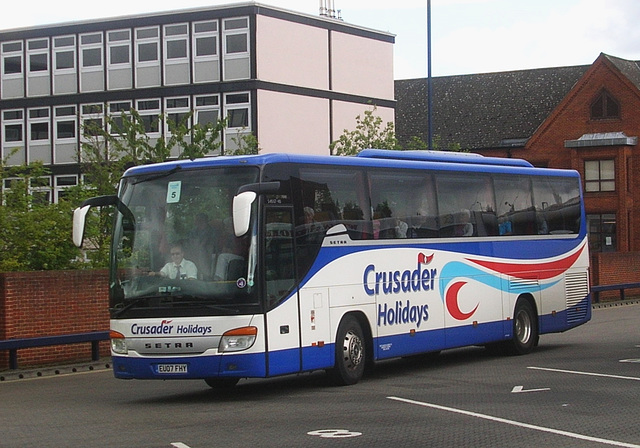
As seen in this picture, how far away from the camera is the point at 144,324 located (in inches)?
580

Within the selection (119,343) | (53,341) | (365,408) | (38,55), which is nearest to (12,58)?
(38,55)

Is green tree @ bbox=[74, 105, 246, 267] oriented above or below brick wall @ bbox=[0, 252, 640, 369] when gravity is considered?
above

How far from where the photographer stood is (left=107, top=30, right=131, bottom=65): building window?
49.8m

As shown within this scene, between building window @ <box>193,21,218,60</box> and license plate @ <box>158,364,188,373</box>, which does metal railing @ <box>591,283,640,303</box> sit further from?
license plate @ <box>158,364,188,373</box>

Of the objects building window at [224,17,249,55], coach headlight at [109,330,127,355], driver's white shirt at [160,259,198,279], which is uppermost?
building window at [224,17,249,55]

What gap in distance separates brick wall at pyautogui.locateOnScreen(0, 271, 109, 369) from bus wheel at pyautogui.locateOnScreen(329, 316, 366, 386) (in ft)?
24.2

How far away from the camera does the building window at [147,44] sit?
49219 mm

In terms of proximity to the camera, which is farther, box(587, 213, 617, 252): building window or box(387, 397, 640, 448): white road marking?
box(587, 213, 617, 252): building window

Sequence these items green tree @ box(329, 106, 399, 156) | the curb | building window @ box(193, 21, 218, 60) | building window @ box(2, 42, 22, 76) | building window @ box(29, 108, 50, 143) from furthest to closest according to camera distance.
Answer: building window @ box(2, 42, 22, 76) < building window @ box(29, 108, 50, 143) < building window @ box(193, 21, 218, 60) < green tree @ box(329, 106, 399, 156) < the curb

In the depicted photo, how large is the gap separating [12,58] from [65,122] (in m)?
4.30

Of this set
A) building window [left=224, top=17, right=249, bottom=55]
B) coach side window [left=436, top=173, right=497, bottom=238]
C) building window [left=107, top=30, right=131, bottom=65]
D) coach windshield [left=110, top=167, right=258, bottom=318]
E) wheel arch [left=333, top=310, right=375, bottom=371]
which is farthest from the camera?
building window [left=107, top=30, right=131, bottom=65]

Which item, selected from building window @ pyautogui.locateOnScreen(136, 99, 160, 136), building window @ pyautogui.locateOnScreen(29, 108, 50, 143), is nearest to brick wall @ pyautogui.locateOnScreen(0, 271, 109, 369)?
building window @ pyautogui.locateOnScreen(136, 99, 160, 136)

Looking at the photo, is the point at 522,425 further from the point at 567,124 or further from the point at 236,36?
the point at 567,124

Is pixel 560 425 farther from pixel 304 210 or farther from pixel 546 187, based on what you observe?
pixel 546 187
